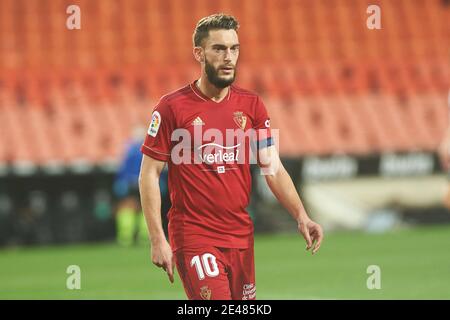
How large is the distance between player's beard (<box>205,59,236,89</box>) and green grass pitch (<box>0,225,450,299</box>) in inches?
155

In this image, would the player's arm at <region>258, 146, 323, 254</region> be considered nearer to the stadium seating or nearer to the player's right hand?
the player's right hand

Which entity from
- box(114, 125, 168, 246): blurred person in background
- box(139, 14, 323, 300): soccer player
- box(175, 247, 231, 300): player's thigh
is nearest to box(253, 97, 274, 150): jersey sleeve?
box(139, 14, 323, 300): soccer player

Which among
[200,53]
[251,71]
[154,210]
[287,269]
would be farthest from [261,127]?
[251,71]

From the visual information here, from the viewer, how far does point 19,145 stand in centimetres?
1508

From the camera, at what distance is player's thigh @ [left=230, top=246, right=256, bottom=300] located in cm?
526

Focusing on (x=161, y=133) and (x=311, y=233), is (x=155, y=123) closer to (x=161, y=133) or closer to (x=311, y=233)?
(x=161, y=133)

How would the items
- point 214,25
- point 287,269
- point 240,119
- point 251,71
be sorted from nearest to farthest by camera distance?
point 214,25 → point 240,119 → point 287,269 → point 251,71

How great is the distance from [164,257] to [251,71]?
12.1 meters

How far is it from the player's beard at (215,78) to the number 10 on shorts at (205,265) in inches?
33.2

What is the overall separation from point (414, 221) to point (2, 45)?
7174mm

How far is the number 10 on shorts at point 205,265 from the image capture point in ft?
16.8

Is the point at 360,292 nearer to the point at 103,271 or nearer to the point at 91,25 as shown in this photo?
the point at 103,271

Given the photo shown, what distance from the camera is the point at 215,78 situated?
16.8 ft
